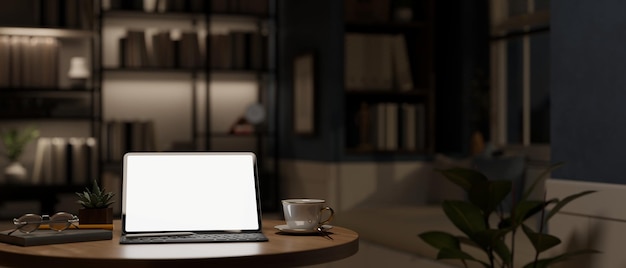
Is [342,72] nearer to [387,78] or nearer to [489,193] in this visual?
[387,78]

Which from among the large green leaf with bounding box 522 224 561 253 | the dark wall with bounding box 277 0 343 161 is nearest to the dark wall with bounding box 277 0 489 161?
the dark wall with bounding box 277 0 343 161

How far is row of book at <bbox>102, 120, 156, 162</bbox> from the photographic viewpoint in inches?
235

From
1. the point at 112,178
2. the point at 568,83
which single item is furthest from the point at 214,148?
the point at 568,83

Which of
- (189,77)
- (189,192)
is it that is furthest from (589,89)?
(189,77)

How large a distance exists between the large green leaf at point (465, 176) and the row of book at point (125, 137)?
11.4ft

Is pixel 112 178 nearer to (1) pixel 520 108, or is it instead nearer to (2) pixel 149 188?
(1) pixel 520 108

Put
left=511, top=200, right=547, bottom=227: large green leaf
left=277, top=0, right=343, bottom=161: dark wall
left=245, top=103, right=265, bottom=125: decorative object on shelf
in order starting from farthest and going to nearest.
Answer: left=245, top=103, right=265, bottom=125: decorative object on shelf
left=277, top=0, right=343, bottom=161: dark wall
left=511, top=200, right=547, bottom=227: large green leaf

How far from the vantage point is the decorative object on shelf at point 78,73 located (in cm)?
593

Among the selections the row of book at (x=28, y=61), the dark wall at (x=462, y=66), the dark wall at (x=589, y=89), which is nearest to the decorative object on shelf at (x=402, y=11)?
the dark wall at (x=462, y=66)

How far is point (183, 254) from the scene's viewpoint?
1843 millimetres

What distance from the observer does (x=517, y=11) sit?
554cm

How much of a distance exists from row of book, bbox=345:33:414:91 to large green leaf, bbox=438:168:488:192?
268 centimetres

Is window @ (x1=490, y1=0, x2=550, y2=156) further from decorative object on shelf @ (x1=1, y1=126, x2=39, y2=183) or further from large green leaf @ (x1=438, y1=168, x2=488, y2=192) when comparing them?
decorative object on shelf @ (x1=1, y1=126, x2=39, y2=183)

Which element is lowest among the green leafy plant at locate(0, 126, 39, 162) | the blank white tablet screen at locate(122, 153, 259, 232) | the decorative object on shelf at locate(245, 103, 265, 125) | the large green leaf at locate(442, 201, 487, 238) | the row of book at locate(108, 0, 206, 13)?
the large green leaf at locate(442, 201, 487, 238)
